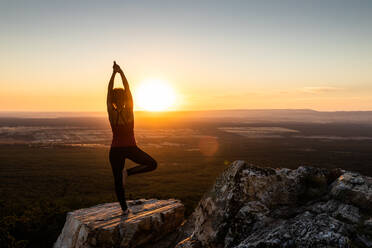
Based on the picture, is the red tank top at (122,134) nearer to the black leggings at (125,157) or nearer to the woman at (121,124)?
the woman at (121,124)

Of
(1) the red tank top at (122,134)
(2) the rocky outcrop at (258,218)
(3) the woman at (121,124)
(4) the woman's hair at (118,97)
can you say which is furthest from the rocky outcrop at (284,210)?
(4) the woman's hair at (118,97)

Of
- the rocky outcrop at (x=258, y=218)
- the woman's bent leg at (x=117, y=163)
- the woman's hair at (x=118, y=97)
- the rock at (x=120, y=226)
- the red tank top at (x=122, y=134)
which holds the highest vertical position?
the woman's hair at (x=118, y=97)

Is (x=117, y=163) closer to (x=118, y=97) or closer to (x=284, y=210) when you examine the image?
(x=118, y=97)

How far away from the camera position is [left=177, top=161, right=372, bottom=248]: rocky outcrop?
3.27 meters

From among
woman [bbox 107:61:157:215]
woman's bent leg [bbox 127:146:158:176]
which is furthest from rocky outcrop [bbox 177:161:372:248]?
woman [bbox 107:61:157:215]

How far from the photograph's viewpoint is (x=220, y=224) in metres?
4.54

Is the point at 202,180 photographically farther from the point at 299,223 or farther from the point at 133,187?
the point at 299,223

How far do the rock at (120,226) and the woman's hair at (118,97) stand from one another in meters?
2.61

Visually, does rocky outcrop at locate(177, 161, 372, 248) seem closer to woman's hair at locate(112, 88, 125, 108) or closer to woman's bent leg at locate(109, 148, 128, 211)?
woman's bent leg at locate(109, 148, 128, 211)

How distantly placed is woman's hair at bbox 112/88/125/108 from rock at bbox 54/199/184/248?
261 centimetres

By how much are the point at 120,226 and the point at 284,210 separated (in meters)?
3.38

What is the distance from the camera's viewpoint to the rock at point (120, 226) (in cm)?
532

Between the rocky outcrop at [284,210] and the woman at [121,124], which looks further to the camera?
the woman at [121,124]

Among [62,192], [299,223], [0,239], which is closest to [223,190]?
[299,223]
